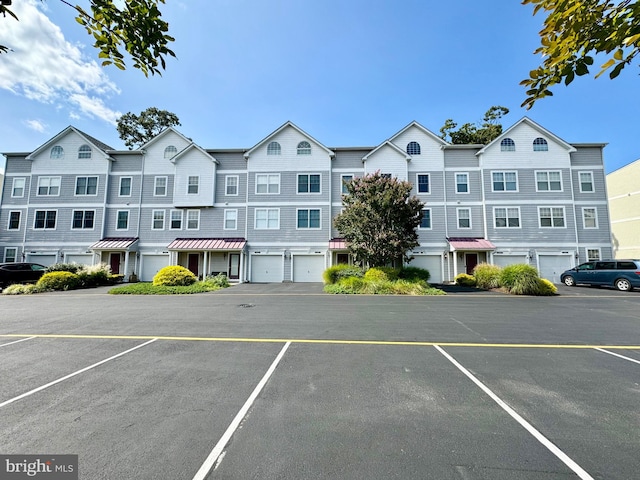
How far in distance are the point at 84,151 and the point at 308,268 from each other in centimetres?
2264

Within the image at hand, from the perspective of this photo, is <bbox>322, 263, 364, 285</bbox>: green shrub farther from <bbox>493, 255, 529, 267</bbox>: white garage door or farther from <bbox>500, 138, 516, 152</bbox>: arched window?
<bbox>500, 138, 516, 152</bbox>: arched window

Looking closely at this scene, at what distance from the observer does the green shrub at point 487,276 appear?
55.0 ft

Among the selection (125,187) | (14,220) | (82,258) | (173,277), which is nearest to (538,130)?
(173,277)

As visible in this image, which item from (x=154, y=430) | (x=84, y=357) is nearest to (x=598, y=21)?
(x=154, y=430)

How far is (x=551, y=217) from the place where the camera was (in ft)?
71.6

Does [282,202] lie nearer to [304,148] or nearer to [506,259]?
[304,148]

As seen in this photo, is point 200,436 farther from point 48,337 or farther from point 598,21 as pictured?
point 48,337

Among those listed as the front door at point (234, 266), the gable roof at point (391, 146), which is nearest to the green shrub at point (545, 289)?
the gable roof at point (391, 146)

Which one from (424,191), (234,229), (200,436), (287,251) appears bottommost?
(200,436)

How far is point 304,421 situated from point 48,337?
24.3 feet

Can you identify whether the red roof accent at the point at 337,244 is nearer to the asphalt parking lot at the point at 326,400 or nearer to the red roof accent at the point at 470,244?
the red roof accent at the point at 470,244

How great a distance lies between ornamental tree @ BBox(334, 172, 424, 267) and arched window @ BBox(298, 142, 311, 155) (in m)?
8.04

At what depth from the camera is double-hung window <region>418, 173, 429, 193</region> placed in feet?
75.1

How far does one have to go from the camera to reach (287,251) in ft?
74.2
